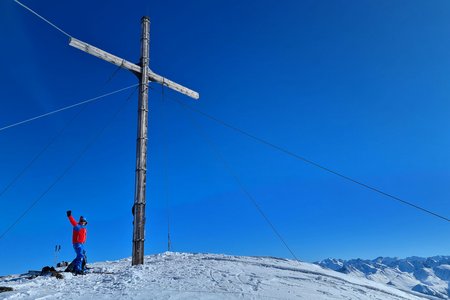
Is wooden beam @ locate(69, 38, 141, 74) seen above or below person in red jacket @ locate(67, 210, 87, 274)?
above

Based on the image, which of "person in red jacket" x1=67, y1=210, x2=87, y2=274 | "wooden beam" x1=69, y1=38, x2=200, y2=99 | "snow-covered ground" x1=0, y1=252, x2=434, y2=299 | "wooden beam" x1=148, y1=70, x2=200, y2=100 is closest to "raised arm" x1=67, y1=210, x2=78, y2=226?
"person in red jacket" x1=67, y1=210, x2=87, y2=274

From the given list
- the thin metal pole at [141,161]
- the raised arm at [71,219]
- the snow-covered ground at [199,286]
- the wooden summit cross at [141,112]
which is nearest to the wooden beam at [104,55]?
the wooden summit cross at [141,112]

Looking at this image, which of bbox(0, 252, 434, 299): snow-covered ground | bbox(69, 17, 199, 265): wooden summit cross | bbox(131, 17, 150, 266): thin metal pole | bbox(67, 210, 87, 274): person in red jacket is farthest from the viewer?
bbox(69, 17, 199, 265): wooden summit cross

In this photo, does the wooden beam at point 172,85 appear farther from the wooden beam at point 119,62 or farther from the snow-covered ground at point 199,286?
the snow-covered ground at point 199,286

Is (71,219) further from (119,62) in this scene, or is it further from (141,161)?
(119,62)

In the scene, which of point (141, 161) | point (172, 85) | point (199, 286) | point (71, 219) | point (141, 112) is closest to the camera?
point (199, 286)

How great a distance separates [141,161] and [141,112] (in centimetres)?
229

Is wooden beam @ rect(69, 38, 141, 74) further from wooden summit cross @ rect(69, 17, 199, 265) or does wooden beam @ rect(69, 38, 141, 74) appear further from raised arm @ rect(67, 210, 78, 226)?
raised arm @ rect(67, 210, 78, 226)

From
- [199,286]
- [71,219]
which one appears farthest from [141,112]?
[199,286]

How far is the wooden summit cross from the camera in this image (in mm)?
14070

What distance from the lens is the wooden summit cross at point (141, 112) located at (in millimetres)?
14070

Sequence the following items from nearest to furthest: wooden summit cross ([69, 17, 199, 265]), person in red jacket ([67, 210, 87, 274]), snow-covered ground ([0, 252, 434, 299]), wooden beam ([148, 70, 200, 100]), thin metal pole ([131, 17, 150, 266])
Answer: snow-covered ground ([0, 252, 434, 299]) < person in red jacket ([67, 210, 87, 274]) < thin metal pole ([131, 17, 150, 266]) < wooden summit cross ([69, 17, 199, 265]) < wooden beam ([148, 70, 200, 100])

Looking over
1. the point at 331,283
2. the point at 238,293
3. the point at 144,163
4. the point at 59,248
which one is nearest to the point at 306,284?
the point at 331,283

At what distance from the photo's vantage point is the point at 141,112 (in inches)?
613
